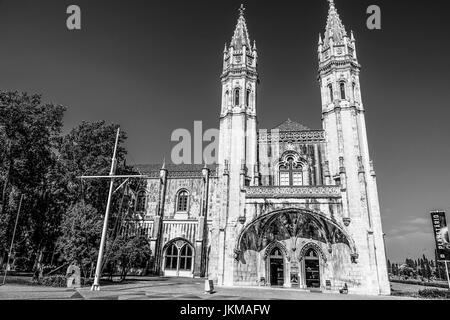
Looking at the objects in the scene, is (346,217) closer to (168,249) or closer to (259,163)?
(259,163)

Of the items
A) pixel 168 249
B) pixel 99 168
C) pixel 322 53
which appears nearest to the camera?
A: pixel 99 168

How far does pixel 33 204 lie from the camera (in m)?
23.1

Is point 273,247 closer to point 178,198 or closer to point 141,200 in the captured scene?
point 178,198

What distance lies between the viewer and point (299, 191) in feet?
79.0

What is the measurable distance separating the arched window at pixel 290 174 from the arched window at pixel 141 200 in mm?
18638

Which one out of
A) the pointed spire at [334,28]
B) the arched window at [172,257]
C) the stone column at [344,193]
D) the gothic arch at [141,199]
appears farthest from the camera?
the gothic arch at [141,199]

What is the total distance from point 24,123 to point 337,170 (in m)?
25.5

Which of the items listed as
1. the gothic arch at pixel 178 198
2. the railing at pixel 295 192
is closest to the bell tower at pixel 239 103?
the railing at pixel 295 192

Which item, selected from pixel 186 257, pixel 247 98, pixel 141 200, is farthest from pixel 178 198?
pixel 247 98

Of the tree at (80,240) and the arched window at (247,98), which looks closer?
the tree at (80,240)

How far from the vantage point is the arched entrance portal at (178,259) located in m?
33.6

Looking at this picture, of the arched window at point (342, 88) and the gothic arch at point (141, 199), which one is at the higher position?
the arched window at point (342, 88)

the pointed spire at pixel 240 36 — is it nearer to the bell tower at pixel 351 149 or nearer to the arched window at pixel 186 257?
the bell tower at pixel 351 149
